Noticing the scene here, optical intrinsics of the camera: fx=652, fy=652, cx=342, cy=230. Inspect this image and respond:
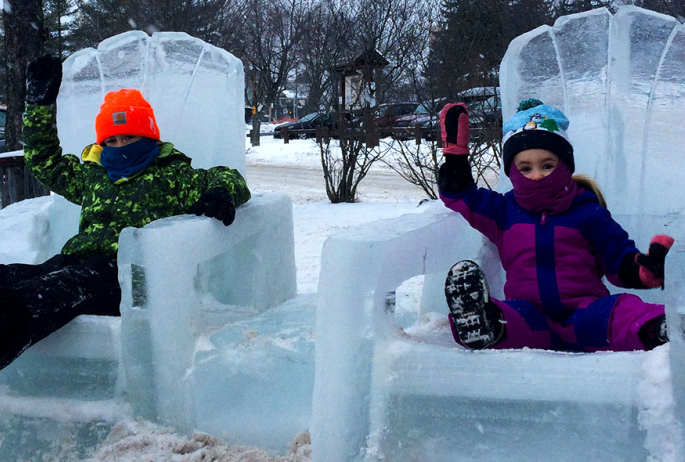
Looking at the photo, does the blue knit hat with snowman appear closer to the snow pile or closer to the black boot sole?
the black boot sole

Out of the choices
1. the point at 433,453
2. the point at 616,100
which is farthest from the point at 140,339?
the point at 616,100

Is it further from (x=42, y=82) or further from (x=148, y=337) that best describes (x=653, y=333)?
(x=42, y=82)

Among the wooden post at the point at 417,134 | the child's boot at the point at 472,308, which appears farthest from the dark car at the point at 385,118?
the child's boot at the point at 472,308

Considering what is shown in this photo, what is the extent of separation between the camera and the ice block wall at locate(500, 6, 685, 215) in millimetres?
2094

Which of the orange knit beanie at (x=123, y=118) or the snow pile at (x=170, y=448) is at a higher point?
the orange knit beanie at (x=123, y=118)

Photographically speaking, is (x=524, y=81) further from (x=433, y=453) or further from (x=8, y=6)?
(x=8, y=6)

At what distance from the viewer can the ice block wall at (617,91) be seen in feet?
6.87

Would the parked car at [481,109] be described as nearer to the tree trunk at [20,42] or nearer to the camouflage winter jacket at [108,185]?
the tree trunk at [20,42]

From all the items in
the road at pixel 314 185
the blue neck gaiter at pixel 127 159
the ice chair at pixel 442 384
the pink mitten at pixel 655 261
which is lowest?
the road at pixel 314 185

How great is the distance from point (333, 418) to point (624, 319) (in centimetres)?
67

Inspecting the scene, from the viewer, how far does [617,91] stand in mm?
2166

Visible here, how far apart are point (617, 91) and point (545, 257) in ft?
2.64

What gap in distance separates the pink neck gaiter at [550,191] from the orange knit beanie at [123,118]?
127cm

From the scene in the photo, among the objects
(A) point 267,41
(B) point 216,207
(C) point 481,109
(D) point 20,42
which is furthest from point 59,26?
(B) point 216,207
